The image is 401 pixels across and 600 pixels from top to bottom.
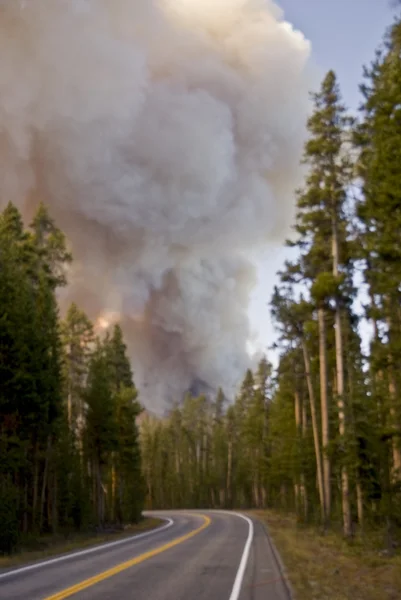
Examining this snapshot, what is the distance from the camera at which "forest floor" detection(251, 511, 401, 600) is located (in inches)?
439

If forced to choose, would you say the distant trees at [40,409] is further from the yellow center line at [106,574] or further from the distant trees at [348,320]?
the distant trees at [348,320]

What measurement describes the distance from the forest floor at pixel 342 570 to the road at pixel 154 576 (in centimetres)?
52

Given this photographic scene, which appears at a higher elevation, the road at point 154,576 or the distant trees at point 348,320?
the distant trees at point 348,320

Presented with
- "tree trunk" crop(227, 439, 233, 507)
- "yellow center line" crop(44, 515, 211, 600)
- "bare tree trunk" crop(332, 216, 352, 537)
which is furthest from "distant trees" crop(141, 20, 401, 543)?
"tree trunk" crop(227, 439, 233, 507)

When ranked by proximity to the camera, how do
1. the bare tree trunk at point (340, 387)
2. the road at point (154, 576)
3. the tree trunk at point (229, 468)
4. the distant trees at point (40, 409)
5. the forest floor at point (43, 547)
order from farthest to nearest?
the tree trunk at point (229, 468), the distant trees at point (40, 409), the bare tree trunk at point (340, 387), the forest floor at point (43, 547), the road at point (154, 576)

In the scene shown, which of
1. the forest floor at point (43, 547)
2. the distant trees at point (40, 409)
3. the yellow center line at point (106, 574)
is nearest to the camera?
the yellow center line at point (106, 574)

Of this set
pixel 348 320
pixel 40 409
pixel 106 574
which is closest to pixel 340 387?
pixel 348 320

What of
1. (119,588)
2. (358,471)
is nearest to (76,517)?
(358,471)

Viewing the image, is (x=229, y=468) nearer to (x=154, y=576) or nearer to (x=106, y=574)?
(x=106, y=574)

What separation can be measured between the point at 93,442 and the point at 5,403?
692 inches

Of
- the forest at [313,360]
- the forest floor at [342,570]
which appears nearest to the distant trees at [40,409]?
the forest at [313,360]

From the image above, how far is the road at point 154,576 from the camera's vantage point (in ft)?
36.3

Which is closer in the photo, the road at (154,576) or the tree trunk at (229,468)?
the road at (154,576)

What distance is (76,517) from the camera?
118ft
